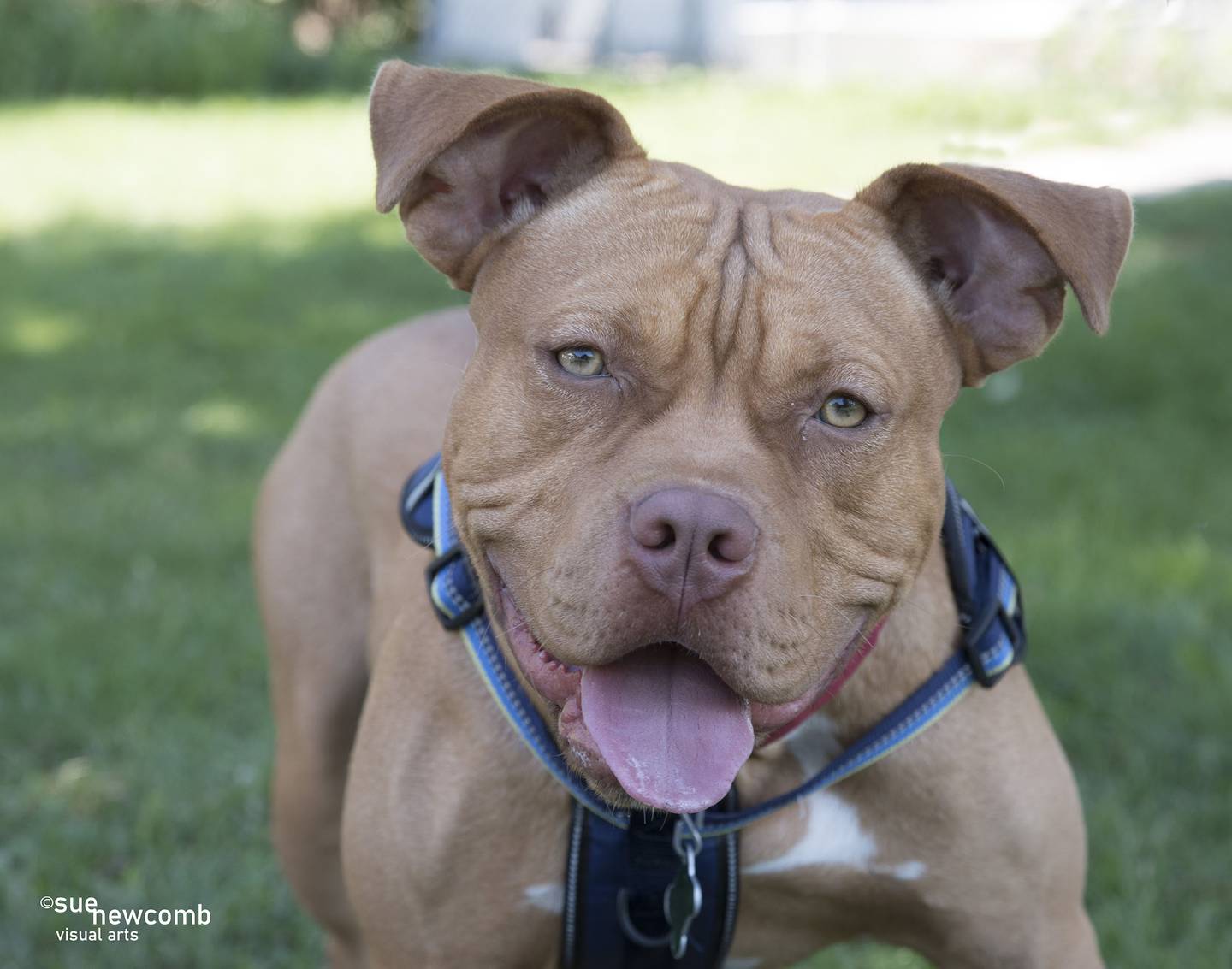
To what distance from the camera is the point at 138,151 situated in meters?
14.5

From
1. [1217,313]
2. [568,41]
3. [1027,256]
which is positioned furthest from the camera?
[568,41]

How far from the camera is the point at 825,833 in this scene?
10.1 ft

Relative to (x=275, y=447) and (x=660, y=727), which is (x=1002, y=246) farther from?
(x=275, y=447)

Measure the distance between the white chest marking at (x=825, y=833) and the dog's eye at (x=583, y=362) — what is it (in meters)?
0.84

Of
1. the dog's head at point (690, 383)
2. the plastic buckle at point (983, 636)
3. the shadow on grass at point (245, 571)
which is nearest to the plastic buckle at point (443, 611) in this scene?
the dog's head at point (690, 383)

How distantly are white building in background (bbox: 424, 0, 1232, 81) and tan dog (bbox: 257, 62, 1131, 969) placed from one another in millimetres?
17794

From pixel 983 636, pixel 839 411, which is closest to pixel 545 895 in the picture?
pixel 983 636

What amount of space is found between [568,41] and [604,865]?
2739 centimetres

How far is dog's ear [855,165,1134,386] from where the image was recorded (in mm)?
2828

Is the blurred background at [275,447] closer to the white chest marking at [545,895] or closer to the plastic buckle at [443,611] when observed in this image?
the plastic buckle at [443,611]

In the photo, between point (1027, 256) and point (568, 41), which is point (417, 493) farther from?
point (568, 41)

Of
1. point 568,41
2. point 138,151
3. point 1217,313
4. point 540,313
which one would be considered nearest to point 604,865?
point 540,313

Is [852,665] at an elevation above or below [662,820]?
above

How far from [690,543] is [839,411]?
489 mm
